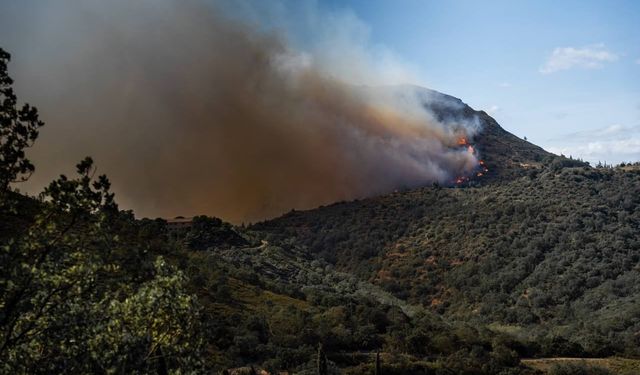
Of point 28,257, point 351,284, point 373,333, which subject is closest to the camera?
point 28,257

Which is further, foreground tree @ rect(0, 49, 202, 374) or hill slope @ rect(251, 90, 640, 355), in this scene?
hill slope @ rect(251, 90, 640, 355)

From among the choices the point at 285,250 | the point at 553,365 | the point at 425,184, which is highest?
the point at 425,184

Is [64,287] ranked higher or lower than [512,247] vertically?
lower

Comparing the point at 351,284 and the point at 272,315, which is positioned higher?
the point at 351,284

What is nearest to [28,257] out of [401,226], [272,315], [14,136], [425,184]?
[14,136]

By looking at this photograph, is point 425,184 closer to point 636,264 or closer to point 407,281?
point 407,281

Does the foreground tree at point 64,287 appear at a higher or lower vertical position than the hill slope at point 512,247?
lower

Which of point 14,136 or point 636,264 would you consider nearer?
point 14,136

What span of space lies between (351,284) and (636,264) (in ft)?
180

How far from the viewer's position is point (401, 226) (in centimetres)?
15400

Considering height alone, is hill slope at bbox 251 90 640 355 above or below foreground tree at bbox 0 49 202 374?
above

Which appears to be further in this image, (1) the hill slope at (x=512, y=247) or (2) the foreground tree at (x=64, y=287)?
(1) the hill slope at (x=512, y=247)

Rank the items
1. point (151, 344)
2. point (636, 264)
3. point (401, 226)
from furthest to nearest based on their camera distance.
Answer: point (401, 226) < point (636, 264) < point (151, 344)

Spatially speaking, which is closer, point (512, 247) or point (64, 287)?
point (64, 287)
